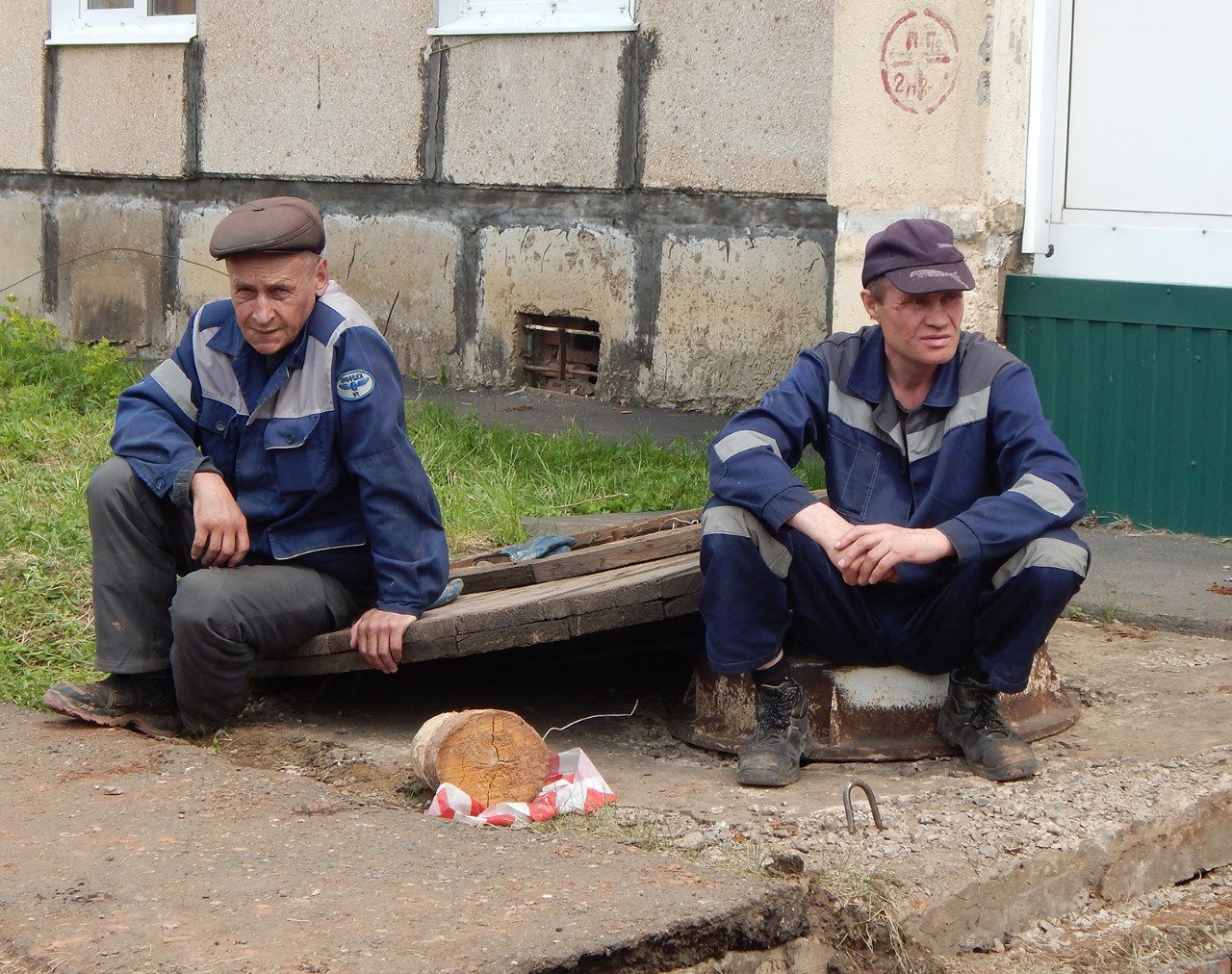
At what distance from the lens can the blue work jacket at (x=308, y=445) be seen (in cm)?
399

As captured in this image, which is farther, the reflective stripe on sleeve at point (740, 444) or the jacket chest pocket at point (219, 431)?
the jacket chest pocket at point (219, 431)

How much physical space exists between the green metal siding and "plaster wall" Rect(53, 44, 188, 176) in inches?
221

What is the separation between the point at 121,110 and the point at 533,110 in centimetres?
307

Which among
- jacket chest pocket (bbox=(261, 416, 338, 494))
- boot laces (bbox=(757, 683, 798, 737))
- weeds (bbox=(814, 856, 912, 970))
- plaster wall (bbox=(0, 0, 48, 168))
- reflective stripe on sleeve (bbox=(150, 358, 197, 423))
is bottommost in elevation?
weeds (bbox=(814, 856, 912, 970))

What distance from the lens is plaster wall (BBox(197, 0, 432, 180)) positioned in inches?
332

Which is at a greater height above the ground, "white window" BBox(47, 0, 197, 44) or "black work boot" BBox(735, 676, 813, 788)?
"white window" BBox(47, 0, 197, 44)

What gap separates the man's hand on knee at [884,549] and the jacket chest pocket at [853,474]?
0.95ft

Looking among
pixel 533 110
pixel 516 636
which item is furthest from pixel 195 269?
pixel 516 636

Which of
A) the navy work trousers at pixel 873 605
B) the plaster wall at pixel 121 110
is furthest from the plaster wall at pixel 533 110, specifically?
the navy work trousers at pixel 873 605

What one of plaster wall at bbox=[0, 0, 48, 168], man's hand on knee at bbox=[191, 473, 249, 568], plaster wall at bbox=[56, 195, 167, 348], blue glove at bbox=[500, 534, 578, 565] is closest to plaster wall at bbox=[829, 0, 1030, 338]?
blue glove at bbox=[500, 534, 578, 565]

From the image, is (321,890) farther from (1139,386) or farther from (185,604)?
(1139,386)

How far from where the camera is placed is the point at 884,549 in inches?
139

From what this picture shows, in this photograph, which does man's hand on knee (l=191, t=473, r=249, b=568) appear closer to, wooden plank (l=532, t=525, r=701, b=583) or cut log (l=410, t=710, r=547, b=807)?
cut log (l=410, t=710, r=547, b=807)

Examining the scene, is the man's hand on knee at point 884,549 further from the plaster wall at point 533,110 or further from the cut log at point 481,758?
the plaster wall at point 533,110
